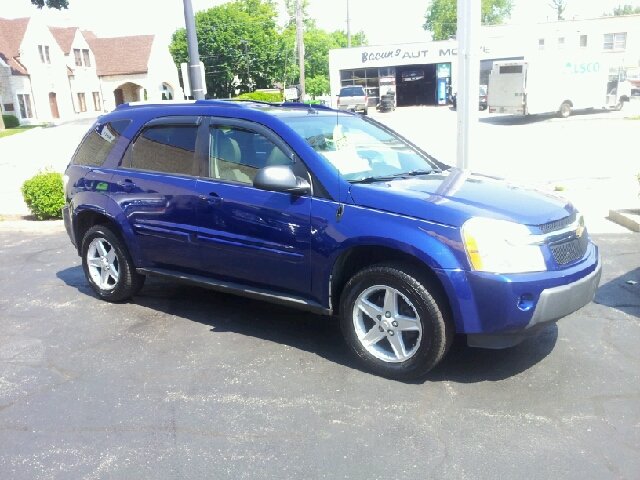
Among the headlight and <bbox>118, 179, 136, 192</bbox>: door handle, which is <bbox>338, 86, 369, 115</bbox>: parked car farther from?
the headlight

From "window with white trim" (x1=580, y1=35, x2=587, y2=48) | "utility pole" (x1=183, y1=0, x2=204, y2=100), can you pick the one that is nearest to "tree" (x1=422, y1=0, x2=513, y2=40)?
"window with white trim" (x1=580, y1=35, x2=587, y2=48)

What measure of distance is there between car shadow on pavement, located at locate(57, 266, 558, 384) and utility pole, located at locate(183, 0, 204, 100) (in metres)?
5.62

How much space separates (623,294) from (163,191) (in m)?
4.22

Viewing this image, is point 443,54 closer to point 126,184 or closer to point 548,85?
Answer: point 548,85

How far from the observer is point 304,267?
465cm

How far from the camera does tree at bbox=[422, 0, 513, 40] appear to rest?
93625mm

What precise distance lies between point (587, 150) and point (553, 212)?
1567cm

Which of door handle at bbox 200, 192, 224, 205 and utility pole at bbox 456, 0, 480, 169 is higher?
utility pole at bbox 456, 0, 480, 169

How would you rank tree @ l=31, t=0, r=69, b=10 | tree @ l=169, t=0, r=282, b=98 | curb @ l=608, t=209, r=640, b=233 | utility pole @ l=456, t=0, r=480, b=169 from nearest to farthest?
utility pole @ l=456, t=0, r=480, b=169
curb @ l=608, t=209, r=640, b=233
tree @ l=31, t=0, r=69, b=10
tree @ l=169, t=0, r=282, b=98

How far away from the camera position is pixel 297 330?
535cm

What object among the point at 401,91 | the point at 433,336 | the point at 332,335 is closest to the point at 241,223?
the point at 332,335

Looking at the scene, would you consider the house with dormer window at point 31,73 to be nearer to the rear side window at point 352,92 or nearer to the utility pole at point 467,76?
the rear side window at point 352,92

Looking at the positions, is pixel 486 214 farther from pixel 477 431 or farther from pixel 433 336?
pixel 477 431

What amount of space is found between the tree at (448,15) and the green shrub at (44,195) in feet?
286
